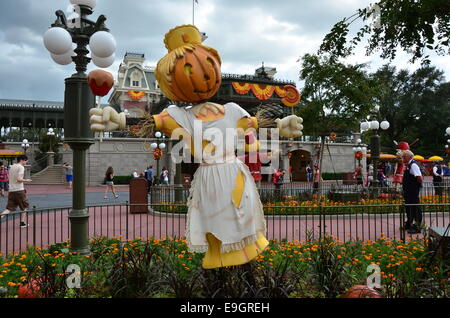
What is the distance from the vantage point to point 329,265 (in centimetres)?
407

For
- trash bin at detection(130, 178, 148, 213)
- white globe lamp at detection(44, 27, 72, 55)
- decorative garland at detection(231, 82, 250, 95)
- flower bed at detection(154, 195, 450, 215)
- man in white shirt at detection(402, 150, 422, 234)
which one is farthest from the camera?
decorative garland at detection(231, 82, 250, 95)

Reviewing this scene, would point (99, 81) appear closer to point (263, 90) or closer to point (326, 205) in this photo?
point (326, 205)

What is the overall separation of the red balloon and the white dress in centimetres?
82

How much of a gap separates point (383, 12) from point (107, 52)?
3500 mm

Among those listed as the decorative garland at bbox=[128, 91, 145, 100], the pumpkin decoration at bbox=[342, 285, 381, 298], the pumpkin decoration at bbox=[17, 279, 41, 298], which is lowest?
the pumpkin decoration at bbox=[17, 279, 41, 298]

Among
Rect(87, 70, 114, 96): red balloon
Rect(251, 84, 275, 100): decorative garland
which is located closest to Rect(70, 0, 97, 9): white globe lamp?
Rect(87, 70, 114, 96): red balloon

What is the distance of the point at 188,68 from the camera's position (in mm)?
3420

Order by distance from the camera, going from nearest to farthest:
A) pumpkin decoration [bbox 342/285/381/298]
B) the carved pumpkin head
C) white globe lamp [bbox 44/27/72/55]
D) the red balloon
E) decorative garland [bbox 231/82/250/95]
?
pumpkin decoration [bbox 342/285/381/298], the carved pumpkin head, the red balloon, white globe lamp [bbox 44/27/72/55], decorative garland [bbox 231/82/250/95]

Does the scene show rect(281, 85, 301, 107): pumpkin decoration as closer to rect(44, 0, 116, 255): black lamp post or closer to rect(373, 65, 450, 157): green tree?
rect(44, 0, 116, 255): black lamp post

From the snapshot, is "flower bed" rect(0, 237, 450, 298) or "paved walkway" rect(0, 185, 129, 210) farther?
"paved walkway" rect(0, 185, 129, 210)

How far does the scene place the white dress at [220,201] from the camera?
3287 millimetres

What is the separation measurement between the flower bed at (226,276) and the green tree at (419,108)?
4529cm

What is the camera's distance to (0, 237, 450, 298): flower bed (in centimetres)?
358

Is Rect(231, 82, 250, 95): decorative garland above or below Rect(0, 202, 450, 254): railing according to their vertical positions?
above
